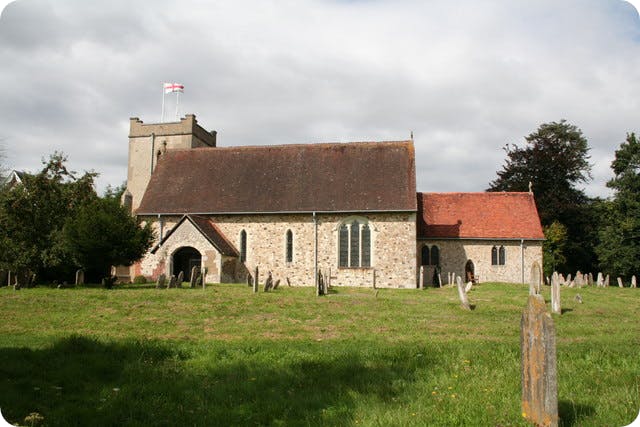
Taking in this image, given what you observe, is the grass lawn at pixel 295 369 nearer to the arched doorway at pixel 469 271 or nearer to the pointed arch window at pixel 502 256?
the arched doorway at pixel 469 271

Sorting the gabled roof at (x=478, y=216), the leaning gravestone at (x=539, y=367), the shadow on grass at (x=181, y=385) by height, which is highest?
the gabled roof at (x=478, y=216)

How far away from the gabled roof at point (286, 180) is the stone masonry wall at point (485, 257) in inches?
216

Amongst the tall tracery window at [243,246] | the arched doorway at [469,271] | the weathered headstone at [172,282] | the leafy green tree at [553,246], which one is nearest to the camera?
the weathered headstone at [172,282]

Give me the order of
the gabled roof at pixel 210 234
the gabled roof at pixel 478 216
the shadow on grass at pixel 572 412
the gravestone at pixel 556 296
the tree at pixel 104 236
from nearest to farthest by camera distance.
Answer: the shadow on grass at pixel 572 412 < the gravestone at pixel 556 296 < the tree at pixel 104 236 < the gabled roof at pixel 210 234 < the gabled roof at pixel 478 216

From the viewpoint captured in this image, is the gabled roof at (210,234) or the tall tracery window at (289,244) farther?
the tall tracery window at (289,244)

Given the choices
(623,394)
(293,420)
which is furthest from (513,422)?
(293,420)

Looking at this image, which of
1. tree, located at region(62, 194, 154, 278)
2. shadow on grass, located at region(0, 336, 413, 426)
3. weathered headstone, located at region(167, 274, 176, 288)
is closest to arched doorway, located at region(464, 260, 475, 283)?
weathered headstone, located at region(167, 274, 176, 288)

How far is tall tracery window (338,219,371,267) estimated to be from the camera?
99.7 ft

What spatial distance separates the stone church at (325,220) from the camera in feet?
98.5

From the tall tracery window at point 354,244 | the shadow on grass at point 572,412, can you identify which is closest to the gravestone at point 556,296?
the shadow on grass at point 572,412

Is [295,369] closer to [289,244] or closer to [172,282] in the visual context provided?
[172,282]

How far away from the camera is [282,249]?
31281 millimetres

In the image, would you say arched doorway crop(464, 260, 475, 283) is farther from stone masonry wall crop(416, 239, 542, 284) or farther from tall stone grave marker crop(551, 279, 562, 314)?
tall stone grave marker crop(551, 279, 562, 314)

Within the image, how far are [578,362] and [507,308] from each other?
885cm
